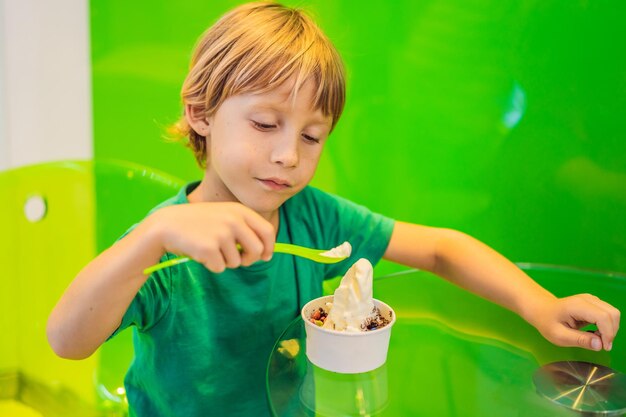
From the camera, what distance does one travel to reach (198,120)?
84 cm

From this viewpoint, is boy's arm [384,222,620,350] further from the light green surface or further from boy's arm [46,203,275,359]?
boy's arm [46,203,275,359]

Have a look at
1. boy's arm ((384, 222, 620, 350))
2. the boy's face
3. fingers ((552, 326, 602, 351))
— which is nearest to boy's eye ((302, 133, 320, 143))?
the boy's face

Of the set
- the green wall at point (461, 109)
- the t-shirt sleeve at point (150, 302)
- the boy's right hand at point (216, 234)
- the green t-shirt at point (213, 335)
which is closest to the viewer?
the boy's right hand at point (216, 234)

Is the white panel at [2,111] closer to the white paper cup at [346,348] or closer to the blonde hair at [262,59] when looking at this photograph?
the blonde hair at [262,59]

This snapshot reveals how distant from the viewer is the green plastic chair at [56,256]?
0.99m

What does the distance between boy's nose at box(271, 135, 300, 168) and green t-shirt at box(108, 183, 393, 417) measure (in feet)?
0.55

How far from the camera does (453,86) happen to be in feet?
3.82

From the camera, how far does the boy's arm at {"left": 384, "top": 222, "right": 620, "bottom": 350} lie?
72cm

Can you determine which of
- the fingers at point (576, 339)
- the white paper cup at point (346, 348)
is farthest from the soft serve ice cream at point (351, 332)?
the fingers at point (576, 339)

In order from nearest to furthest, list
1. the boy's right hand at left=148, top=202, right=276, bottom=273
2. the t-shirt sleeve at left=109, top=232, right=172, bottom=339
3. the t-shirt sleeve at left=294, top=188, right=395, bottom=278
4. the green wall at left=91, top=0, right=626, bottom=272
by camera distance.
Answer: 1. the boy's right hand at left=148, top=202, right=276, bottom=273
2. the t-shirt sleeve at left=109, top=232, right=172, bottom=339
3. the t-shirt sleeve at left=294, top=188, right=395, bottom=278
4. the green wall at left=91, top=0, right=626, bottom=272

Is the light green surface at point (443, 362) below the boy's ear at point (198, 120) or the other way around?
below

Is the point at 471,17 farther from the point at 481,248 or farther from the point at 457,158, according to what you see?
the point at 481,248

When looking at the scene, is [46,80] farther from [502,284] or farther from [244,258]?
[502,284]

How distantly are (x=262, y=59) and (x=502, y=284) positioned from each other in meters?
0.42
